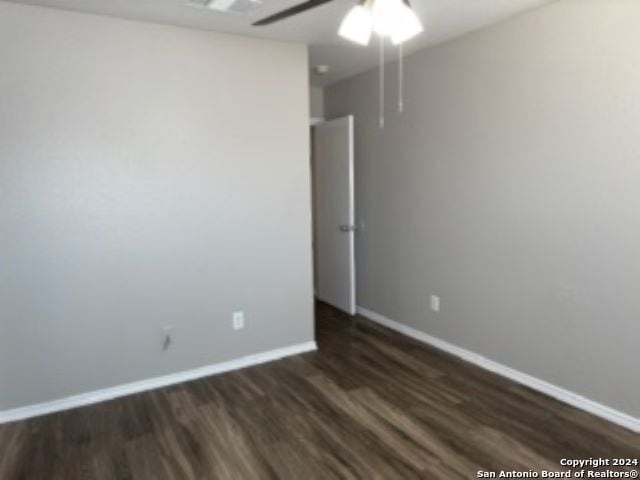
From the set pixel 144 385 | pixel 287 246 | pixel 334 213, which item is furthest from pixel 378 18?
pixel 334 213

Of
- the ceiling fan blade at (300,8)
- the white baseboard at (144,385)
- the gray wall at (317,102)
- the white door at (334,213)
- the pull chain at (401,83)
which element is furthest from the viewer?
the gray wall at (317,102)

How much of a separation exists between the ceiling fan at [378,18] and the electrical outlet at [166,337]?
84.0 inches

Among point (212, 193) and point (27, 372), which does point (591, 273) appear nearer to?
point (212, 193)

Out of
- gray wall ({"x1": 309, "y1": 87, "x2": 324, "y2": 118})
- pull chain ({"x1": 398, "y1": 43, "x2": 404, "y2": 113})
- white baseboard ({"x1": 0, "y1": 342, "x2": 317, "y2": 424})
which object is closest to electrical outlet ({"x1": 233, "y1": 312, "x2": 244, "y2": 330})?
white baseboard ({"x1": 0, "y1": 342, "x2": 317, "y2": 424})

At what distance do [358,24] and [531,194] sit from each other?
65.7 inches

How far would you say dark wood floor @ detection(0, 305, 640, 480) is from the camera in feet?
7.59

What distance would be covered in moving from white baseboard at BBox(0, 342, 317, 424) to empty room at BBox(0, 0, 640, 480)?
0.04 feet

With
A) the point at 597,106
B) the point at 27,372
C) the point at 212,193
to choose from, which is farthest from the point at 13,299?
the point at 597,106

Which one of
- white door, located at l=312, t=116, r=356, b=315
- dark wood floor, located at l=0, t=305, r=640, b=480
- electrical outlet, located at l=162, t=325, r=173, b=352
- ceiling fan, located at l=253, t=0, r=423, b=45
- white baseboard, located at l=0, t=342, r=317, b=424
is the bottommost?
dark wood floor, located at l=0, t=305, r=640, b=480

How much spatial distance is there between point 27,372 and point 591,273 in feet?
11.2

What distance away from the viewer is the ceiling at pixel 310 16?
2648mm

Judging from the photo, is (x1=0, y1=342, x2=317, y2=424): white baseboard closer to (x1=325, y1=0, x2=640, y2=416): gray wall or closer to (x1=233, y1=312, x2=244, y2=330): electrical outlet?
(x1=233, y1=312, x2=244, y2=330): electrical outlet

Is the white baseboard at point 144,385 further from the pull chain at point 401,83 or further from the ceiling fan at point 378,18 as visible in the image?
the ceiling fan at point 378,18

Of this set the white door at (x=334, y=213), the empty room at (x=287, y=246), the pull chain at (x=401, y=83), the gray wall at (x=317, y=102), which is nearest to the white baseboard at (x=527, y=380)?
the empty room at (x=287, y=246)
